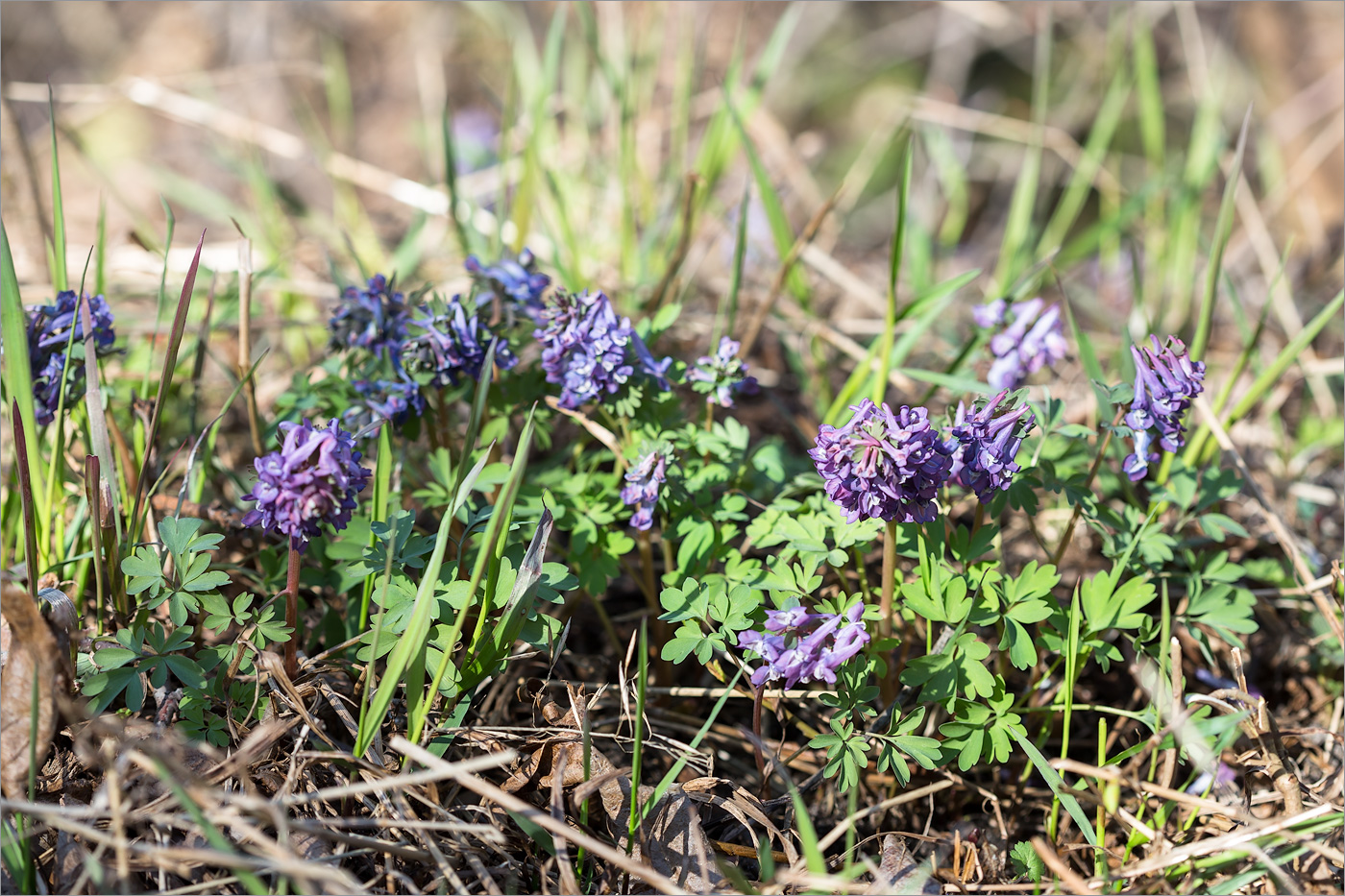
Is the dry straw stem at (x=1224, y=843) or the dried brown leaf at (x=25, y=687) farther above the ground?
the dried brown leaf at (x=25, y=687)

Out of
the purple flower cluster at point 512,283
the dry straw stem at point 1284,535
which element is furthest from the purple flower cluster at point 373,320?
the dry straw stem at point 1284,535

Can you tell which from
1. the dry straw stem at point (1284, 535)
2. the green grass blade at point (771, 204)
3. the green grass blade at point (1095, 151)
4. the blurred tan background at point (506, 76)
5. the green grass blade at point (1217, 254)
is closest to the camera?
the dry straw stem at point (1284, 535)

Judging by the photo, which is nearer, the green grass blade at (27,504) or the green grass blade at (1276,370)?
the green grass blade at (27,504)

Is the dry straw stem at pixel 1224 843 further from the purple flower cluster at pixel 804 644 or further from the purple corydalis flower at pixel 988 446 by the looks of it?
the purple corydalis flower at pixel 988 446

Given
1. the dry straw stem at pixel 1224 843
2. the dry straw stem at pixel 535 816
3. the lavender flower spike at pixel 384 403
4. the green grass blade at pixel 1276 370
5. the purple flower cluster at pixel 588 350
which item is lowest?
the dry straw stem at pixel 1224 843

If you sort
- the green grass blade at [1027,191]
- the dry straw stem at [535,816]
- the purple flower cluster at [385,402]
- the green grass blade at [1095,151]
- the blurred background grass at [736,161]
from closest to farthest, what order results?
the dry straw stem at [535,816] → the purple flower cluster at [385,402] → the blurred background grass at [736,161] → the green grass blade at [1027,191] → the green grass blade at [1095,151]
